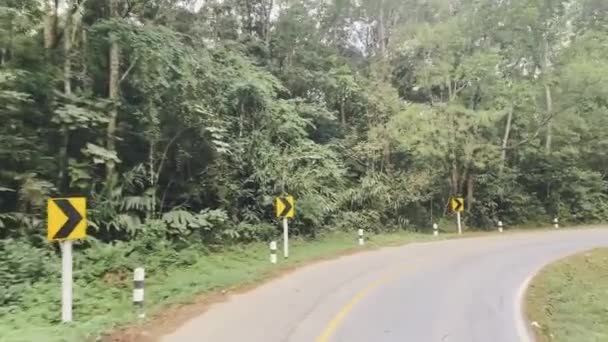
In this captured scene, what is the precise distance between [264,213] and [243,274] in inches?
261

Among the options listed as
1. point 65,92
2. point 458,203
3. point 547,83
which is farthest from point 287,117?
point 547,83

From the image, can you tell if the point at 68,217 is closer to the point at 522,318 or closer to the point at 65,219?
the point at 65,219

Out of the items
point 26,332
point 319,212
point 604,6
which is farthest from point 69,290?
point 604,6

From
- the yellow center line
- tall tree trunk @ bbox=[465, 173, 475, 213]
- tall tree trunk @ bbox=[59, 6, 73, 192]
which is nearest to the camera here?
the yellow center line

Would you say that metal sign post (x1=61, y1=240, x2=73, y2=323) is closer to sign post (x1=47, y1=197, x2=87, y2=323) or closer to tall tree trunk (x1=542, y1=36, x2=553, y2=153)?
sign post (x1=47, y1=197, x2=87, y2=323)

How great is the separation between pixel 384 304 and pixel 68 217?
18.0 ft

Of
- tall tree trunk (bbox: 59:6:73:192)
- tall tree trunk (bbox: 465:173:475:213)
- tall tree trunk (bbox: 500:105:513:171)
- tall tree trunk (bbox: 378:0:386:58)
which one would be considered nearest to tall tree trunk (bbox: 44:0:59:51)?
tall tree trunk (bbox: 59:6:73:192)

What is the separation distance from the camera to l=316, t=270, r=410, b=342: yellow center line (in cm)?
713

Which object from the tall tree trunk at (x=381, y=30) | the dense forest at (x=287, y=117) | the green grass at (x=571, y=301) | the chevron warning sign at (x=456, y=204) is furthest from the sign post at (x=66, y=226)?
the tall tree trunk at (x=381, y=30)

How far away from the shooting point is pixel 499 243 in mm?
20094

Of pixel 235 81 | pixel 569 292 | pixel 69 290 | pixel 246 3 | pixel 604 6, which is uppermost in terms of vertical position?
pixel 604 6

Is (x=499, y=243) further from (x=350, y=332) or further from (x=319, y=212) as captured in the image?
(x=350, y=332)

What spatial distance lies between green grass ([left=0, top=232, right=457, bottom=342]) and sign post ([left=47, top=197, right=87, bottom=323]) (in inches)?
17.8

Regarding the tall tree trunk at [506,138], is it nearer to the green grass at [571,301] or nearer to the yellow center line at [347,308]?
the green grass at [571,301]
